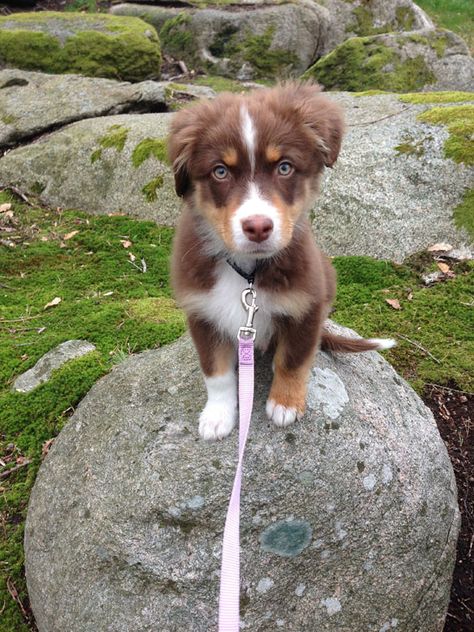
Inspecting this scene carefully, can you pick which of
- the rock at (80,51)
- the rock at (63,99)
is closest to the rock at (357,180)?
the rock at (63,99)

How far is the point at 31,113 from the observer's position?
9.08 meters

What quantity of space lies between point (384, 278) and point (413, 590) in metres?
3.38

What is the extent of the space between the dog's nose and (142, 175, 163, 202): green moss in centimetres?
529

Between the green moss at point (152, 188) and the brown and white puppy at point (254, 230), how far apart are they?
179 inches

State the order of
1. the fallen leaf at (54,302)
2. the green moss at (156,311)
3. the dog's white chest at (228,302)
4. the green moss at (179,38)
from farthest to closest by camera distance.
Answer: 1. the green moss at (179,38)
2. the fallen leaf at (54,302)
3. the green moss at (156,311)
4. the dog's white chest at (228,302)

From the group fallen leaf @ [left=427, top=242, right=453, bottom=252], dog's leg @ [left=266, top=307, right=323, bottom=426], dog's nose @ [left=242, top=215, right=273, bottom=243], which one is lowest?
fallen leaf @ [left=427, top=242, right=453, bottom=252]

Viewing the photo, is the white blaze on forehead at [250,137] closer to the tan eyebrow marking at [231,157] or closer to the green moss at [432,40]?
the tan eyebrow marking at [231,157]

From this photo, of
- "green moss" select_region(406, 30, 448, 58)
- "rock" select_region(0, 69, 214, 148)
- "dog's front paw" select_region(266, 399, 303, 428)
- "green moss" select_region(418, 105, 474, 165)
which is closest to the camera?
"dog's front paw" select_region(266, 399, 303, 428)

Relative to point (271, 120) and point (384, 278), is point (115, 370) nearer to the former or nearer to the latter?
point (271, 120)

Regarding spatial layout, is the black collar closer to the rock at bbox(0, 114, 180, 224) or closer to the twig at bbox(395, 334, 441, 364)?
the twig at bbox(395, 334, 441, 364)

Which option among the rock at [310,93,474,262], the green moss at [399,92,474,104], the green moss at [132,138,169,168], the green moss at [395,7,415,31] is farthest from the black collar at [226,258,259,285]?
the green moss at [395,7,415,31]

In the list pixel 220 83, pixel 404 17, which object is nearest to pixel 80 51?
pixel 220 83

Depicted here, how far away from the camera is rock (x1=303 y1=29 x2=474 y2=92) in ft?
32.7

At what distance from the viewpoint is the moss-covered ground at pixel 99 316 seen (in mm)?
4145
